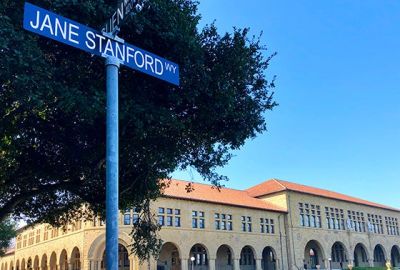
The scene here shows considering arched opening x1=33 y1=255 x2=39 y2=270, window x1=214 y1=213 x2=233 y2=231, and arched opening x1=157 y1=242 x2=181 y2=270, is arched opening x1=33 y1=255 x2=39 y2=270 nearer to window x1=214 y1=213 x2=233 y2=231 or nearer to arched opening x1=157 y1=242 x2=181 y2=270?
arched opening x1=157 y1=242 x2=181 y2=270

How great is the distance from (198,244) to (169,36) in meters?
38.0

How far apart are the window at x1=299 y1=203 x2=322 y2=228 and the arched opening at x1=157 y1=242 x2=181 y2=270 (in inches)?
730

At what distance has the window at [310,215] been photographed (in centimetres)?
5550

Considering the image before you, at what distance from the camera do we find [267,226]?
170 ft

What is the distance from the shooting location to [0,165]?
13.4 meters

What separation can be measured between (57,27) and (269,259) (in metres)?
51.4

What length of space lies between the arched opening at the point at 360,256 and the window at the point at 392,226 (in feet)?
24.2

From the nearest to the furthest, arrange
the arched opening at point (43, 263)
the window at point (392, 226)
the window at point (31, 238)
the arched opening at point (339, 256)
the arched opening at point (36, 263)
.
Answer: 1. the arched opening at point (43, 263)
2. the arched opening at point (36, 263)
3. the window at point (31, 238)
4. the arched opening at point (339, 256)
5. the window at point (392, 226)

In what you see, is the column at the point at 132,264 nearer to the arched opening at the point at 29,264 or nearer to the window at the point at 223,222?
the window at the point at 223,222

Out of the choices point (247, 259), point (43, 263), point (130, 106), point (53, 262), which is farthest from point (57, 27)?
point (43, 263)

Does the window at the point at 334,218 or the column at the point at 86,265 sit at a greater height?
the window at the point at 334,218

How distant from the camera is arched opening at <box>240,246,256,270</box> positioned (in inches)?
1952

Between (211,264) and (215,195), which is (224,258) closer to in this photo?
(211,264)

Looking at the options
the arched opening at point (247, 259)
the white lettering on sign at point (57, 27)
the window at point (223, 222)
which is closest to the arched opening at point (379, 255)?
the arched opening at point (247, 259)
